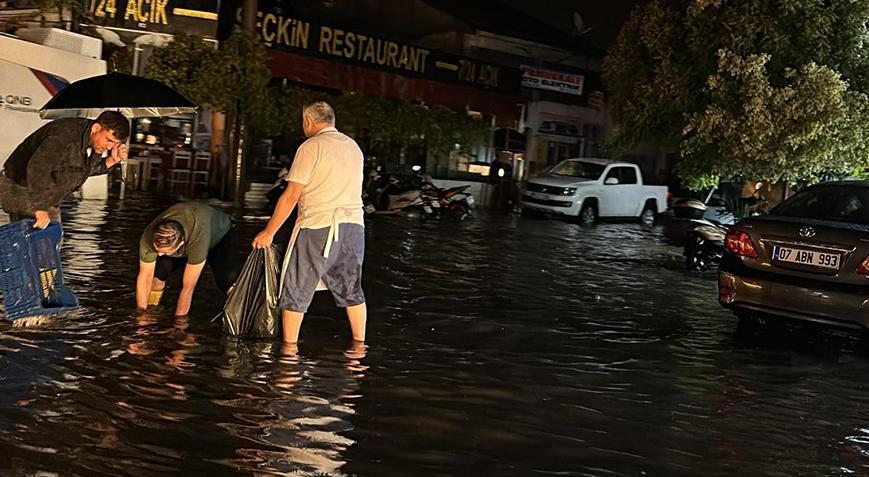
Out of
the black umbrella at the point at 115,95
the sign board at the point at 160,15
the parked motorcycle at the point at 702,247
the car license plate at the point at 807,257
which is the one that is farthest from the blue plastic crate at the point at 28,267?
the sign board at the point at 160,15

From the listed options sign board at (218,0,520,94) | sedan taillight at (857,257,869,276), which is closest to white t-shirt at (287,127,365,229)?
sedan taillight at (857,257,869,276)

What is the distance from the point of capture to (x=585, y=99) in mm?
36156

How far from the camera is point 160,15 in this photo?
22.2 m

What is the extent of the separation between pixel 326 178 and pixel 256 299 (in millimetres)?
1120

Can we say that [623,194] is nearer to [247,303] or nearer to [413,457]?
[247,303]

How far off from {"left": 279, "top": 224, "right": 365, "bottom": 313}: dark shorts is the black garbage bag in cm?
Answer: 28

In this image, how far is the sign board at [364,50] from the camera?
81.1 feet

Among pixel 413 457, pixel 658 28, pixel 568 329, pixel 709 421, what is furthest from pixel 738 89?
pixel 413 457

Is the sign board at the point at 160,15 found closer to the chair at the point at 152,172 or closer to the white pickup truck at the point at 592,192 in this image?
the chair at the point at 152,172

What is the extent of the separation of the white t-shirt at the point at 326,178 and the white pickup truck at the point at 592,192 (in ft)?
65.5

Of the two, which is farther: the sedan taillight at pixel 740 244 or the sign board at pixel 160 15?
the sign board at pixel 160 15

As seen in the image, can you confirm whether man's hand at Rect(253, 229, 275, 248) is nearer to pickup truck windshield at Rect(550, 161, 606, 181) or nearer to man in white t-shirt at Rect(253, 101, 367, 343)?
man in white t-shirt at Rect(253, 101, 367, 343)

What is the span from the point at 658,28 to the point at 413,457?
14302mm

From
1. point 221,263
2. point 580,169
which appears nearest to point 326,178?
point 221,263
